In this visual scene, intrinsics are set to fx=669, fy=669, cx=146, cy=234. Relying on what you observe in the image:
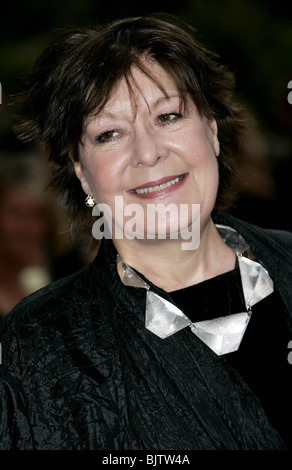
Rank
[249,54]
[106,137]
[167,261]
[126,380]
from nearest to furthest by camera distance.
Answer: [126,380]
[106,137]
[167,261]
[249,54]

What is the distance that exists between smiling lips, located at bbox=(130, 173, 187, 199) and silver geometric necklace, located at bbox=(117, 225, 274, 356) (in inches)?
9.0

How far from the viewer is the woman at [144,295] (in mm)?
1652

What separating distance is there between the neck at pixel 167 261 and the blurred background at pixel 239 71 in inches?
47.8

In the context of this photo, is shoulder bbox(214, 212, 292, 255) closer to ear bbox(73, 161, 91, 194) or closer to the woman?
the woman

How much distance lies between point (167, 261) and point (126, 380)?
38 centimetres

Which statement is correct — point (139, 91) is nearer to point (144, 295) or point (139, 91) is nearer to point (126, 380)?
point (144, 295)

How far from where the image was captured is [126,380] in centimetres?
169

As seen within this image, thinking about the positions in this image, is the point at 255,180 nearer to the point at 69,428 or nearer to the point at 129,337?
the point at 129,337

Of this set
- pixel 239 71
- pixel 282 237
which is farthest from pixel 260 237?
pixel 239 71

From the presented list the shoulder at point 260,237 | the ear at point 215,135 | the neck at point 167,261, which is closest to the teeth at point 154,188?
the neck at point 167,261

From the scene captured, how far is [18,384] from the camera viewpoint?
171 cm

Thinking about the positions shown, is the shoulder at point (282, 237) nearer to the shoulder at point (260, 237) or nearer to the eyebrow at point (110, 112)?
the shoulder at point (260, 237)

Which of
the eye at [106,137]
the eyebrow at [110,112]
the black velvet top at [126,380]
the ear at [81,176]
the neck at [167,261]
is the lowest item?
the black velvet top at [126,380]
